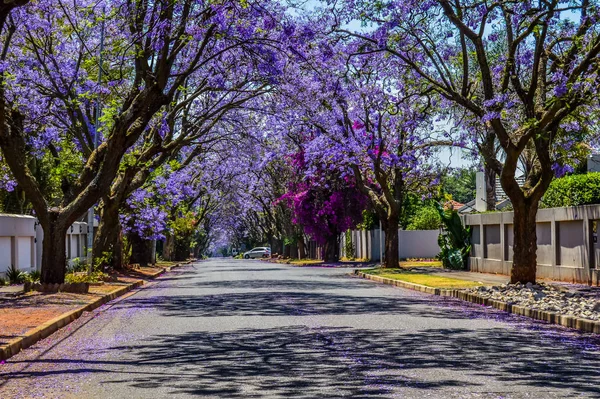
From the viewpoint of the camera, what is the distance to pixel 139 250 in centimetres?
4603

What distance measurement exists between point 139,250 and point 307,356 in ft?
122

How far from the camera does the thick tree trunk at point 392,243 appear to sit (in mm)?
36000

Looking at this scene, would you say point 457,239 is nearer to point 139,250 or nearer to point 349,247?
point 139,250

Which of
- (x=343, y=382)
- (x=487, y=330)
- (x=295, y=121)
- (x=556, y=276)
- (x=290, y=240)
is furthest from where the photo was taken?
(x=290, y=240)

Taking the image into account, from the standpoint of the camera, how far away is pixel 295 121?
104 ft

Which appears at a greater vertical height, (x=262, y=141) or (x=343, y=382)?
(x=262, y=141)

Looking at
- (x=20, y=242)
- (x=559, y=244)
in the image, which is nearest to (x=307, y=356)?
(x=559, y=244)

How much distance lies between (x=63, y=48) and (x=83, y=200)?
22.3ft

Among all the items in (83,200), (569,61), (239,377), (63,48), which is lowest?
(239,377)

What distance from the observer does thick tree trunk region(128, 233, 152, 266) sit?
4516 cm

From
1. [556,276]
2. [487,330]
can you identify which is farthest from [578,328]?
[556,276]

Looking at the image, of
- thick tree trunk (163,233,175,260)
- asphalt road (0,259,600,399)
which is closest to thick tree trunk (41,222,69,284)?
asphalt road (0,259,600,399)

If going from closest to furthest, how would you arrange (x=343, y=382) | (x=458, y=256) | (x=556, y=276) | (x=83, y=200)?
(x=343, y=382)
(x=83, y=200)
(x=556, y=276)
(x=458, y=256)

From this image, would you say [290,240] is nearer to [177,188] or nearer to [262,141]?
[177,188]
